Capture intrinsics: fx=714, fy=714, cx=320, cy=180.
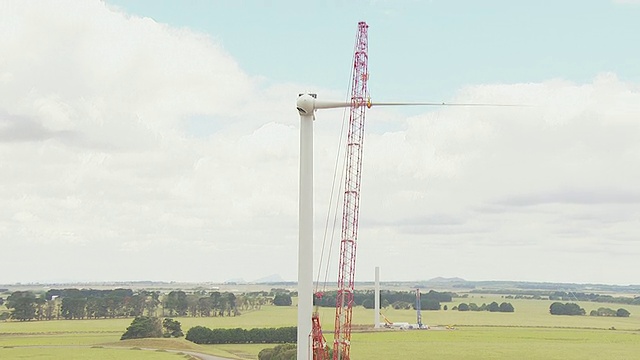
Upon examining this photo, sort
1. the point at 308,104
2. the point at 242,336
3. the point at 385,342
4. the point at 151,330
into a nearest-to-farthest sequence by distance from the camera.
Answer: the point at 308,104
the point at 242,336
the point at 151,330
the point at 385,342

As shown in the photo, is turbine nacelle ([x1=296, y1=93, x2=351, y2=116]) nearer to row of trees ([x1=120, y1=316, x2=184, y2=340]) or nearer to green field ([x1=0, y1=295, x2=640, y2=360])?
green field ([x1=0, y1=295, x2=640, y2=360])

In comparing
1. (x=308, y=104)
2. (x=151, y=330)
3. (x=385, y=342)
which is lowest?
(x=385, y=342)

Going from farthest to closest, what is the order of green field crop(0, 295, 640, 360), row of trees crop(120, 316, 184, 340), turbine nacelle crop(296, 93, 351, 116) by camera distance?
row of trees crop(120, 316, 184, 340) < green field crop(0, 295, 640, 360) < turbine nacelle crop(296, 93, 351, 116)

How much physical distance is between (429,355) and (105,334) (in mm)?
69985

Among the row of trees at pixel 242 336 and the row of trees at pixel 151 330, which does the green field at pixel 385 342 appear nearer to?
the row of trees at pixel 242 336

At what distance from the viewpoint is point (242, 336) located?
435 ft

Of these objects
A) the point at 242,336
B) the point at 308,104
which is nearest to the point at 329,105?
the point at 308,104

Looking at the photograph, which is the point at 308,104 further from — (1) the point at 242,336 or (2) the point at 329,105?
(1) the point at 242,336

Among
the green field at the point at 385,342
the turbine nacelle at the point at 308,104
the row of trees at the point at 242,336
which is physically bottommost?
the green field at the point at 385,342

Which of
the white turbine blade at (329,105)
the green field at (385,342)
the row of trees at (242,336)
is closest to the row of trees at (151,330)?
the green field at (385,342)

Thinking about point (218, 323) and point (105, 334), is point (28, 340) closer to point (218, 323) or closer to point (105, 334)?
point (105, 334)

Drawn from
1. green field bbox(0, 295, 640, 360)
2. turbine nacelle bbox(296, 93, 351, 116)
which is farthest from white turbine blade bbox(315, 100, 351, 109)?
green field bbox(0, 295, 640, 360)

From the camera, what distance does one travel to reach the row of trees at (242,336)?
131000mm

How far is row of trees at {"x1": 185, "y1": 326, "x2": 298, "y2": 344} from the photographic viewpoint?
131 m
